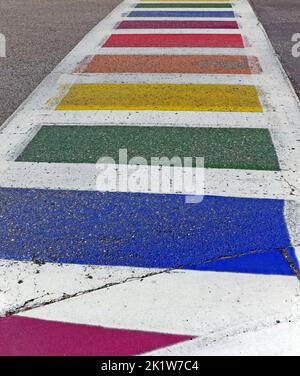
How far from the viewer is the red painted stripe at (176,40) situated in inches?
362

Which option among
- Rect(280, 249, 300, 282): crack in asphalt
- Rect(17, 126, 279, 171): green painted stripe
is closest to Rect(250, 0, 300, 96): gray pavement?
Rect(17, 126, 279, 171): green painted stripe

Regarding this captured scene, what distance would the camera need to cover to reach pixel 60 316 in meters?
2.93

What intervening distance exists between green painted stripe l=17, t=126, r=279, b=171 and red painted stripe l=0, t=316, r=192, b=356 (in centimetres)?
226

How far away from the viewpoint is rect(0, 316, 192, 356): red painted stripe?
269 centimetres

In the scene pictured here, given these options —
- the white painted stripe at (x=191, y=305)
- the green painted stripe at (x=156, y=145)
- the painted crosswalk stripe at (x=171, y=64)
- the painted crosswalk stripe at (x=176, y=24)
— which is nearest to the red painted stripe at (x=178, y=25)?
the painted crosswalk stripe at (x=176, y=24)

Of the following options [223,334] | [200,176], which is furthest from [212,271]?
[200,176]

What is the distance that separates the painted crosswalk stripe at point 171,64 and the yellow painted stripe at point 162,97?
783mm

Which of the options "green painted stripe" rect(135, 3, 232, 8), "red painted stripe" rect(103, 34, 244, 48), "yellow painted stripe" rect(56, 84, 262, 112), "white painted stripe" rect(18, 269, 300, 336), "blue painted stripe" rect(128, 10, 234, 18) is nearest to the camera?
"white painted stripe" rect(18, 269, 300, 336)

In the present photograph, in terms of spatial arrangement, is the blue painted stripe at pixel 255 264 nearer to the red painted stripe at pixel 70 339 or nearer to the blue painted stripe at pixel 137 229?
the blue painted stripe at pixel 137 229

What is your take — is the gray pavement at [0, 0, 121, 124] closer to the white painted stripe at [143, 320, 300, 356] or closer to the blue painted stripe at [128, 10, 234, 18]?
the blue painted stripe at [128, 10, 234, 18]

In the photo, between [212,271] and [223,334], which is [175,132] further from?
[223,334]

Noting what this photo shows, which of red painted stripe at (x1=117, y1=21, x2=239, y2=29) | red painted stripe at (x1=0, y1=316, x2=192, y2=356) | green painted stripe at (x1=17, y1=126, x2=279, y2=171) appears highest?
red painted stripe at (x1=117, y1=21, x2=239, y2=29)

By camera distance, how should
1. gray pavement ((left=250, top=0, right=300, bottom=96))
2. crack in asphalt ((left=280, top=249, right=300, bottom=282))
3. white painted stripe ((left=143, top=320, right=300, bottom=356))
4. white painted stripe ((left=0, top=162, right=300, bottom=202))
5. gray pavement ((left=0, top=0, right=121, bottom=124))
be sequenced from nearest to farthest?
white painted stripe ((left=143, top=320, right=300, bottom=356))
crack in asphalt ((left=280, top=249, right=300, bottom=282))
white painted stripe ((left=0, top=162, right=300, bottom=202))
gray pavement ((left=0, top=0, right=121, bottom=124))
gray pavement ((left=250, top=0, right=300, bottom=96))

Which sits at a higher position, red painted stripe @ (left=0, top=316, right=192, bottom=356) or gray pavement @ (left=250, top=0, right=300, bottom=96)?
gray pavement @ (left=250, top=0, right=300, bottom=96)
